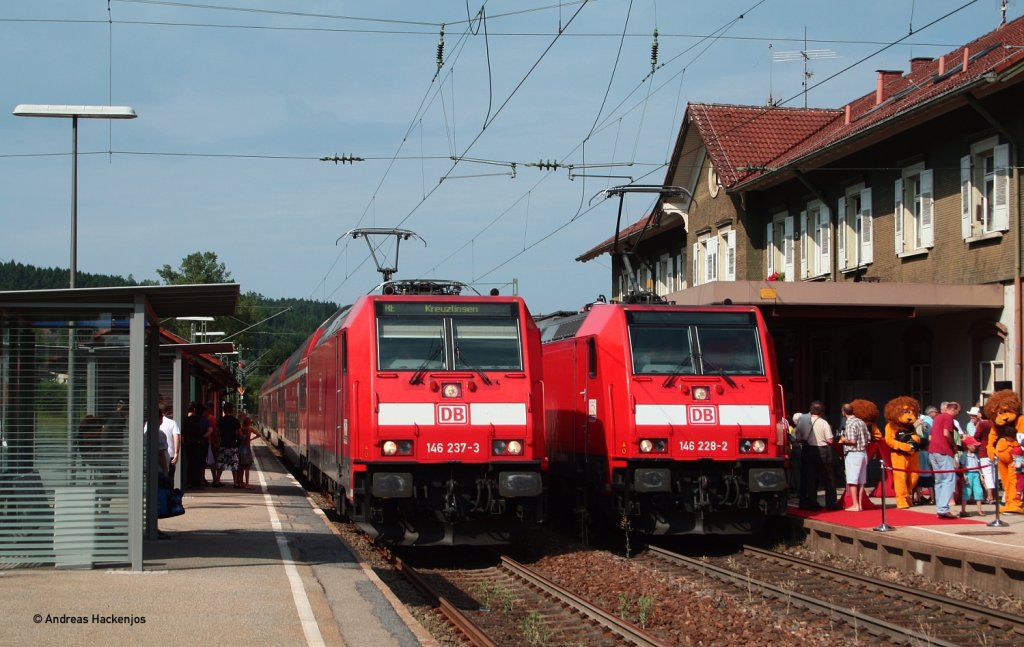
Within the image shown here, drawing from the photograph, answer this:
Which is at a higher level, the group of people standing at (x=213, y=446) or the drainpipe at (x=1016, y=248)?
the drainpipe at (x=1016, y=248)

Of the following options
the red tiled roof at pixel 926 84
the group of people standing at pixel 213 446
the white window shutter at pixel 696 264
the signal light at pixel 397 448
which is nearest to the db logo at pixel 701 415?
the signal light at pixel 397 448

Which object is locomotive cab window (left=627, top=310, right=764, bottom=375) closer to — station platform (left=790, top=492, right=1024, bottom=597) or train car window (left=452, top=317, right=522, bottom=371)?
A: train car window (left=452, top=317, right=522, bottom=371)

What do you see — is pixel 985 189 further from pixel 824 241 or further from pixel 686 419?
pixel 686 419

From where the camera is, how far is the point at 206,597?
10.0 metres

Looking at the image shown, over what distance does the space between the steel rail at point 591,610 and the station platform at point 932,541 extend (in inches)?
144

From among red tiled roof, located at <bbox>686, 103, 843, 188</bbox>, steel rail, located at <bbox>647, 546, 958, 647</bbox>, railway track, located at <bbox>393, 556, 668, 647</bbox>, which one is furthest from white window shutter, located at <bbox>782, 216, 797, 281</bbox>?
railway track, located at <bbox>393, 556, 668, 647</bbox>

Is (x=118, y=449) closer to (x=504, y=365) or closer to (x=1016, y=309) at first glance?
(x=504, y=365)

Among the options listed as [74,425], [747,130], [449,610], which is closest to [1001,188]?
[449,610]

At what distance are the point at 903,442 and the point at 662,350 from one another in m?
4.16

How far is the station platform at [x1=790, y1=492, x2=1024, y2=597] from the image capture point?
38.6ft

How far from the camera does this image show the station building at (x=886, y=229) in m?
21.0

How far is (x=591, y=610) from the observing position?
11039 millimetres

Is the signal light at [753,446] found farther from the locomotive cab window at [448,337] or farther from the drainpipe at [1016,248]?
the drainpipe at [1016,248]

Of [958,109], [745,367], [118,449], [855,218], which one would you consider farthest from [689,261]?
[118,449]
